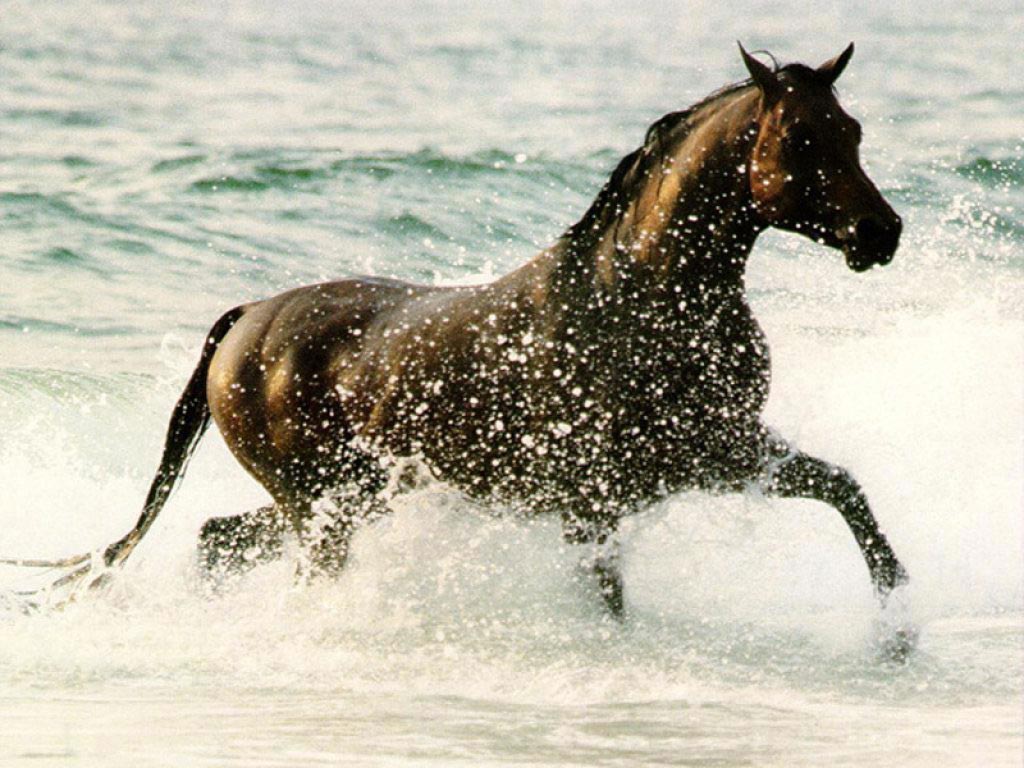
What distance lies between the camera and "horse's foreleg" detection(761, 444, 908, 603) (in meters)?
5.11

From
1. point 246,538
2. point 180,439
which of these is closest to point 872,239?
point 246,538

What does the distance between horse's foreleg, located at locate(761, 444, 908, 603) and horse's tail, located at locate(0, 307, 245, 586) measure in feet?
6.38

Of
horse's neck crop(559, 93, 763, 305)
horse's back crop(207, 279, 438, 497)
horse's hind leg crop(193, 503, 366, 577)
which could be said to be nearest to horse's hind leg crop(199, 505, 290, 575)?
horse's hind leg crop(193, 503, 366, 577)

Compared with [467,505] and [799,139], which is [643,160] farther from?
[467,505]

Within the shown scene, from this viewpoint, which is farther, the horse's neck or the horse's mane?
the horse's mane

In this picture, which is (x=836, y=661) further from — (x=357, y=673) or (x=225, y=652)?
(x=225, y=652)

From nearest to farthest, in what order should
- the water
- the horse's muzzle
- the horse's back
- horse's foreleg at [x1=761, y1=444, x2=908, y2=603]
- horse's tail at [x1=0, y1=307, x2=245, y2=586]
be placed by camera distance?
the water, the horse's muzzle, horse's foreleg at [x1=761, y1=444, x2=908, y2=603], the horse's back, horse's tail at [x1=0, y1=307, x2=245, y2=586]

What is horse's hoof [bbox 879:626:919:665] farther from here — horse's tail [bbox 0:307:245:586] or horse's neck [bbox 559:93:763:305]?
horse's tail [bbox 0:307:245:586]

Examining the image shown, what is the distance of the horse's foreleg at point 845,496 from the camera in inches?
201

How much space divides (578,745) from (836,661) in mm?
1219

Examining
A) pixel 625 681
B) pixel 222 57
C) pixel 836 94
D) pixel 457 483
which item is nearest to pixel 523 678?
pixel 625 681

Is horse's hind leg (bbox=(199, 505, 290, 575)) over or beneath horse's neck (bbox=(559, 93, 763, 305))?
beneath

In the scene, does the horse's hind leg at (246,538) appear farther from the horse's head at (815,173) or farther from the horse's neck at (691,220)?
the horse's head at (815,173)

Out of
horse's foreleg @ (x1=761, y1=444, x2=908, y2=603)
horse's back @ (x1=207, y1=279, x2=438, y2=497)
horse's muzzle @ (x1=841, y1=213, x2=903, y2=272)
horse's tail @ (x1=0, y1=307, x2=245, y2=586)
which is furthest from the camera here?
horse's tail @ (x1=0, y1=307, x2=245, y2=586)
